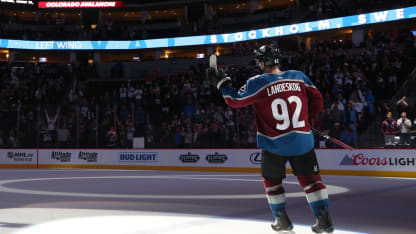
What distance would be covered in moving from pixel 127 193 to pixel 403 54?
13.4 metres

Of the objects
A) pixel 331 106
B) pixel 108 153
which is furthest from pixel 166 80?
pixel 331 106

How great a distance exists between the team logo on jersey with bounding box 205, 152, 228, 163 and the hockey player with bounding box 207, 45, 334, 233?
12138 mm

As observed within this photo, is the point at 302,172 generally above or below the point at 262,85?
below

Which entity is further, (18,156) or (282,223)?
(18,156)

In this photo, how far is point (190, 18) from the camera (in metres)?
40.0

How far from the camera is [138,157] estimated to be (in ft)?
60.0

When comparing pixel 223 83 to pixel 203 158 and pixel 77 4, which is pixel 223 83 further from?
pixel 77 4

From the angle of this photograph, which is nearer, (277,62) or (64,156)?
(277,62)

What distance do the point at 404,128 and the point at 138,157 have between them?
932 cm

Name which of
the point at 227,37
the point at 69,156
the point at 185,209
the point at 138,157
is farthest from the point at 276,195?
the point at 227,37

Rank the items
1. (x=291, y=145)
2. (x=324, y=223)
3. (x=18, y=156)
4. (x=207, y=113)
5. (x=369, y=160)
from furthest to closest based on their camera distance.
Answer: (x=18, y=156) → (x=207, y=113) → (x=369, y=160) → (x=291, y=145) → (x=324, y=223)

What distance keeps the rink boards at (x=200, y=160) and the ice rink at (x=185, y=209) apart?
286 centimetres

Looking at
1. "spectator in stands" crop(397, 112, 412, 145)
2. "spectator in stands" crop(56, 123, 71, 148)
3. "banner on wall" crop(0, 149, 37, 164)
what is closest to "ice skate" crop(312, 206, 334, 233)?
"spectator in stands" crop(397, 112, 412, 145)

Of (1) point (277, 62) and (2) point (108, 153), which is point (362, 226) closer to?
(1) point (277, 62)
